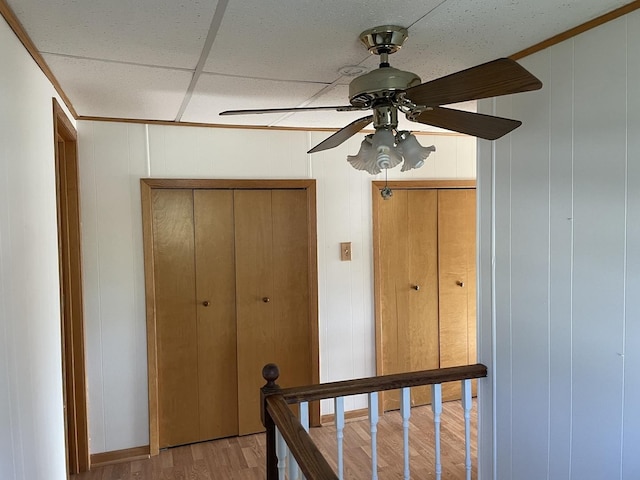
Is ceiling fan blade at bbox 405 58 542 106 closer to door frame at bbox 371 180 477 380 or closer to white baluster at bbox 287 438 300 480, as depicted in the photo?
white baluster at bbox 287 438 300 480

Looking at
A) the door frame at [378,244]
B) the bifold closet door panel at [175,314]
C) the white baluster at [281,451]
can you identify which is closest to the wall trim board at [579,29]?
the white baluster at [281,451]

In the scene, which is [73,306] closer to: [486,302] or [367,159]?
[367,159]

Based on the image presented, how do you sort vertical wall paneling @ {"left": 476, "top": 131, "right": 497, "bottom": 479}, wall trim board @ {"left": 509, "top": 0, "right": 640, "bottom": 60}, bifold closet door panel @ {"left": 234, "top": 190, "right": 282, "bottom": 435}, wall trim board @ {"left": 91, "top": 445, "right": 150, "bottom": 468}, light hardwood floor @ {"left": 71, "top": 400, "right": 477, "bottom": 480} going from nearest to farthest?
wall trim board @ {"left": 509, "top": 0, "right": 640, "bottom": 60} < vertical wall paneling @ {"left": 476, "top": 131, "right": 497, "bottom": 479} < light hardwood floor @ {"left": 71, "top": 400, "right": 477, "bottom": 480} < wall trim board @ {"left": 91, "top": 445, "right": 150, "bottom": 468} < bifold closet door panel @ {"left": 234, "top": 190, "right": 282, "bottom": 435}

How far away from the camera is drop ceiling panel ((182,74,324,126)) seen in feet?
7.64

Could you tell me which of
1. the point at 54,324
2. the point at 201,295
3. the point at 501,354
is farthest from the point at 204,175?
the point at 501,354

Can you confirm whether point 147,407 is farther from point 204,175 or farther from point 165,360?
point 204,175

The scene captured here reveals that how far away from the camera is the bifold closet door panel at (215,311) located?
3.40m

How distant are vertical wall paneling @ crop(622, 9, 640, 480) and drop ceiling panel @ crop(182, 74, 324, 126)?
1.35 meters

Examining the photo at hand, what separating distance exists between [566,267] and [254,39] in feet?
4.67

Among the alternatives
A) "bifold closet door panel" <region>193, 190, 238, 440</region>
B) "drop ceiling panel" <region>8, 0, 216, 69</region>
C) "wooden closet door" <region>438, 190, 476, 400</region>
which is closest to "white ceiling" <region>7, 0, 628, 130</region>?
"drop ceiling panel" <region>8, 0, 216, 69</region>

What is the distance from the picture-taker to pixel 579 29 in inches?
66.9

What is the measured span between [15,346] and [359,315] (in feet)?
8.55

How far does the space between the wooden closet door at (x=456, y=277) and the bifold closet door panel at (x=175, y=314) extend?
1.99 m

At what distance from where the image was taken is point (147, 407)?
10.8 feet
